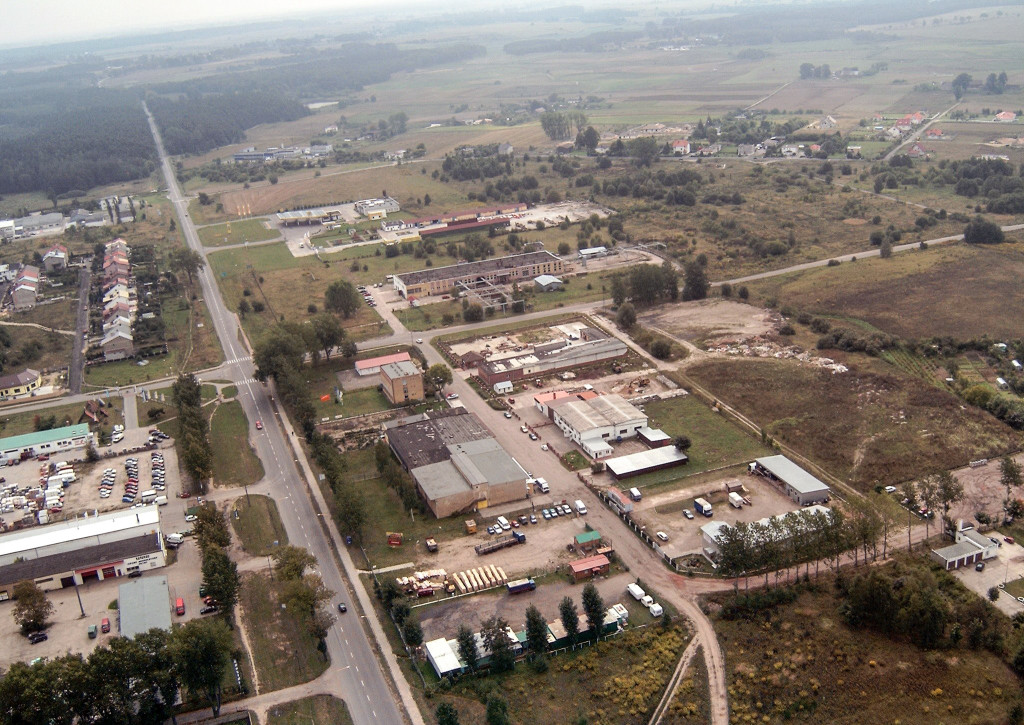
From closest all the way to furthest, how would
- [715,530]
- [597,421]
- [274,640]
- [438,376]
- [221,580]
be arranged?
[274,640]
[221,580]
[715,530]
[597,421]
[438,376]

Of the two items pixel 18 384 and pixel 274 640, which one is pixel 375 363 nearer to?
pixel 18 384

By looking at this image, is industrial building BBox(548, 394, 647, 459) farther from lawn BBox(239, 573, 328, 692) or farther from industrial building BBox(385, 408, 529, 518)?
lawn BBox(239, 573, 328, 692)

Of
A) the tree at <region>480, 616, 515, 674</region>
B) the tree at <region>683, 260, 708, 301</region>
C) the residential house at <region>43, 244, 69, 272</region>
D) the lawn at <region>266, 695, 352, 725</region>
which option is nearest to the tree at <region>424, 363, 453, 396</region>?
the tree at <region>683, 260, 708, 301</region>

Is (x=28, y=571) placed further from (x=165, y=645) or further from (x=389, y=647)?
(x=389, y=647)

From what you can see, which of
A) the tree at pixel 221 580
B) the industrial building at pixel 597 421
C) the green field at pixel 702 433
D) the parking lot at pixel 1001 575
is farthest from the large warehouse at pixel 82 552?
the parking lot at pixel 1001 575

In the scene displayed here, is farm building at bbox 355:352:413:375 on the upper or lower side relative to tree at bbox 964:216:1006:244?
lower

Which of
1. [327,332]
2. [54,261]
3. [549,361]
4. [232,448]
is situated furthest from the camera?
[54,261]

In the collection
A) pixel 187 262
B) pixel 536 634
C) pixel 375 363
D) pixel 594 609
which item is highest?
pixel 187 262

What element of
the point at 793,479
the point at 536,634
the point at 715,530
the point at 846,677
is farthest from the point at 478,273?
the point at 846,677
